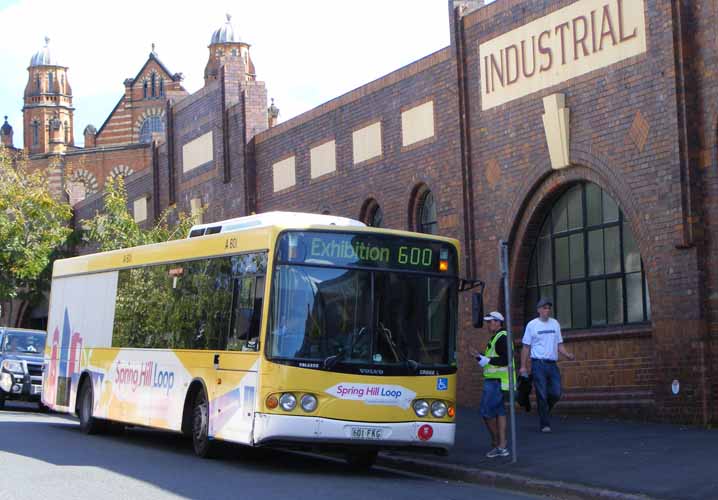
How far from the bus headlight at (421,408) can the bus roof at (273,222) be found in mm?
2191

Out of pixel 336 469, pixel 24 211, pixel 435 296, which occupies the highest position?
pixel 24 211

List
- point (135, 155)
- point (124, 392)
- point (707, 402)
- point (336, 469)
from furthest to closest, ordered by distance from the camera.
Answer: point (135, 155)
point (124, 392)
point (707, 402)
point (336, 469)

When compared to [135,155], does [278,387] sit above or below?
below

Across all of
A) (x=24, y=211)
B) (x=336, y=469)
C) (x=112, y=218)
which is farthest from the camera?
(x=24, y=211)

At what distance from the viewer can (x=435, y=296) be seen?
590 inches

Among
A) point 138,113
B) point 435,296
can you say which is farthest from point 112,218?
point 138,113

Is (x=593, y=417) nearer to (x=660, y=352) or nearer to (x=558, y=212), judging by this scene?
(x=660, y=352)

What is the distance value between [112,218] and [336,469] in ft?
71.8

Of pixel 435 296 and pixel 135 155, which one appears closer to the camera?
pixel 435 296

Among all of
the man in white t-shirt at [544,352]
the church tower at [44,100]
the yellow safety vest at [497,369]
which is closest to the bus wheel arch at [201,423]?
the yellow safety vest at [497,369]

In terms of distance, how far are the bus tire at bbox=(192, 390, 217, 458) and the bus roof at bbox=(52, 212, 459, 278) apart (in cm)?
182

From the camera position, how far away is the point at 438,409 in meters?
14.8

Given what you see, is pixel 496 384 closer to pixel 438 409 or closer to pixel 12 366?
pixel 438 409

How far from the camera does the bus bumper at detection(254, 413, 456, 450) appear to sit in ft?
46.3
